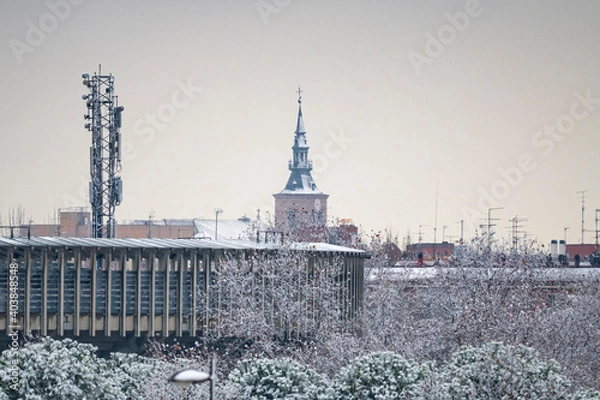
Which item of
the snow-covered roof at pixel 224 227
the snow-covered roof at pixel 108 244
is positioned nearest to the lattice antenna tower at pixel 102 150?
the snow-covered roof at pixel 108 244

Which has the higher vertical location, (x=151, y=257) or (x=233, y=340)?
(x=151, y=257)

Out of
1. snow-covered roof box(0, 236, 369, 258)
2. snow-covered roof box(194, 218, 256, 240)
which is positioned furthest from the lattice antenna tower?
snow-covered roof box(194, 218, 256, 240)

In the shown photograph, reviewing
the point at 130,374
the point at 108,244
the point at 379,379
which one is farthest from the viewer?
the point at 108,244

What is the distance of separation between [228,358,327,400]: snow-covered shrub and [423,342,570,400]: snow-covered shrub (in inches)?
120

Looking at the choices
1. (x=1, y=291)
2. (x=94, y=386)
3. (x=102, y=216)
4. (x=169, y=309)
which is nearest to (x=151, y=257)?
(x=169, y=309)

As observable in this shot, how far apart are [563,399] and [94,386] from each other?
11377 millimetres

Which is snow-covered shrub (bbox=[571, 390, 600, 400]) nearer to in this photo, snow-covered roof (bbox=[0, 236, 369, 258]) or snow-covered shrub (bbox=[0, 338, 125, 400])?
snow-covered shrub (bbox=[0, 338, 125, 400])

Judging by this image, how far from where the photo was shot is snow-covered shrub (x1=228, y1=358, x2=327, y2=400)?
109 feet

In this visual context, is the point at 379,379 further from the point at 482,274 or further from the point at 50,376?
the point at 482,274

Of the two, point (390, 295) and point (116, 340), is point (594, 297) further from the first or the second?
point (116, 340)

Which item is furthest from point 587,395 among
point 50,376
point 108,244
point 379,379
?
point 108,244

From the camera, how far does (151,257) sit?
153 feet

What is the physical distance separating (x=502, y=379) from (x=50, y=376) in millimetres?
10882

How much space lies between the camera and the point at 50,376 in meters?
31.9
